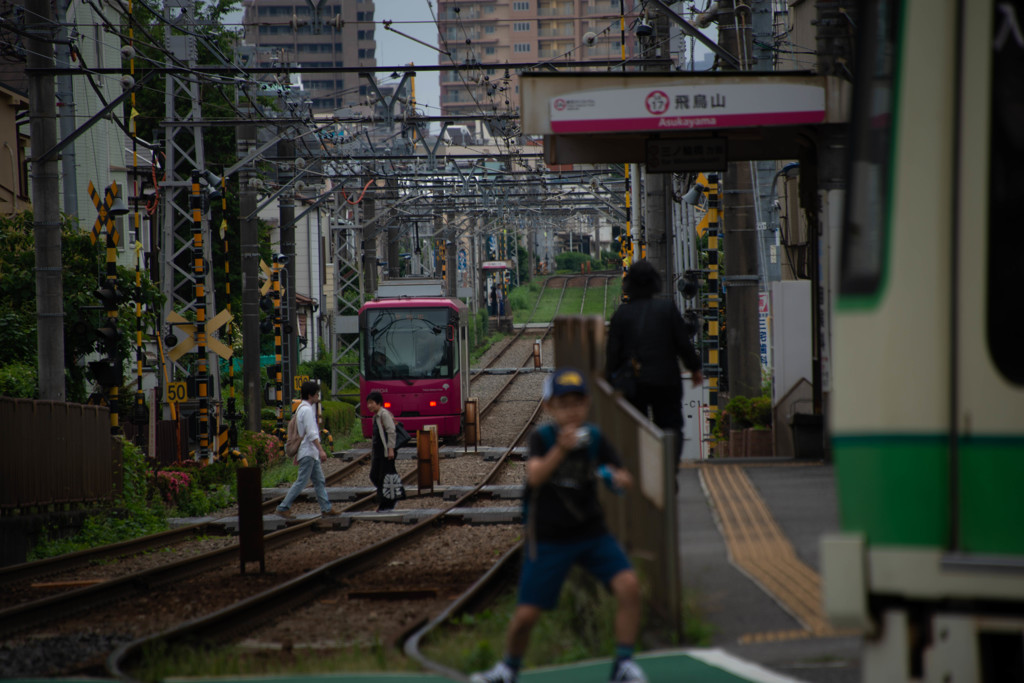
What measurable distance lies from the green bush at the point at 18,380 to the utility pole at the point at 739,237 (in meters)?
10.4

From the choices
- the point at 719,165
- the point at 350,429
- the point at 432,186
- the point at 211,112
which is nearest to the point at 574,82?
the point at 719,165

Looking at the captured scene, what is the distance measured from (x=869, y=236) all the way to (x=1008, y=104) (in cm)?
60

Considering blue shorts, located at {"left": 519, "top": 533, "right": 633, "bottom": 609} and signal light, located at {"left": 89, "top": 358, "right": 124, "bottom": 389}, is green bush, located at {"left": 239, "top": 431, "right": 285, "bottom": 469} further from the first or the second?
blue shorts, located at {"left": 519, "top": 533, "right": 633, "bottom": 609}

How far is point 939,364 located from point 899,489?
41cm

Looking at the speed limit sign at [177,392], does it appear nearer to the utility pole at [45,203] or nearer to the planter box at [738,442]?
the utility pole at [45,203]

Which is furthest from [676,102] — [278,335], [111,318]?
[278,335]

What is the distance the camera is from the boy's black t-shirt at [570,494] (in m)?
5.51

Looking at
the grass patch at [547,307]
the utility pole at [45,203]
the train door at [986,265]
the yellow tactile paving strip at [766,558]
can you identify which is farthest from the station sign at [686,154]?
the grass patch at [547,307]

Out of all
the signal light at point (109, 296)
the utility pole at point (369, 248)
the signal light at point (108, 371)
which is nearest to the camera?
the signal light at point (109, 296)

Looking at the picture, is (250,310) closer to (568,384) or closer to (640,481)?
(640,481)

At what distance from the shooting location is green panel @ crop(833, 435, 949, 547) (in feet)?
12.6

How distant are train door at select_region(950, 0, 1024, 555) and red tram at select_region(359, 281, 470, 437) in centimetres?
2470

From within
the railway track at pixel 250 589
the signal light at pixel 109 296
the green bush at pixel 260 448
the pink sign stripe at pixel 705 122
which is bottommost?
the green bush at pixel 260 448

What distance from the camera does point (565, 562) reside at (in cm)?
559
